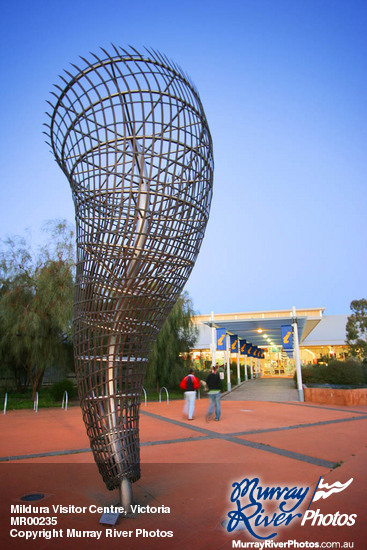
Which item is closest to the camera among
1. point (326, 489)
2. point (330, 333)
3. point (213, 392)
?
point (326, 489)

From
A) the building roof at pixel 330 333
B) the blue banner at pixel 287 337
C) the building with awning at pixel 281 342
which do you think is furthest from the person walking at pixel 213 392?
the building roof at pixel 330 333

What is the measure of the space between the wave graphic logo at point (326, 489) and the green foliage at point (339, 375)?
11.9m

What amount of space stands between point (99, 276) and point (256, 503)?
279 cm

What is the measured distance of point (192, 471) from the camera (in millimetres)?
4840

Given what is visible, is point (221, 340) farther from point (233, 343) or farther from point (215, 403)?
point (215, 403)

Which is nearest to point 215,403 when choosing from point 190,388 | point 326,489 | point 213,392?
point 213,392

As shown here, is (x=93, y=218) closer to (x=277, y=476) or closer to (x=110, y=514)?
(x=110, y=514)

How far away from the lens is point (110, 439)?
10.9ft

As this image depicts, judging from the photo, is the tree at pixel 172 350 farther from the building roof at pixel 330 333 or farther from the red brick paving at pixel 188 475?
the building roof at pixel 330 333

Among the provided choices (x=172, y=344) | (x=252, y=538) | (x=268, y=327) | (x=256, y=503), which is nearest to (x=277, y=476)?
(x=256, y=503)

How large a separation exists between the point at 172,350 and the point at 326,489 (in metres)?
13.5

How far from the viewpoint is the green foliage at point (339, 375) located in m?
15.0

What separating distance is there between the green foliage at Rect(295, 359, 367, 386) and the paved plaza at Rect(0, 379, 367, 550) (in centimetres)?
595

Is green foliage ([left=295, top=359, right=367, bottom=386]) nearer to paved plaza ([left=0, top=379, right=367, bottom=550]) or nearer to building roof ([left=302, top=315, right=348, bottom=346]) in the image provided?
paved plaza ([left=0, top=379, right=367, bottom=550])
